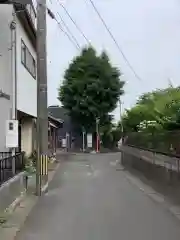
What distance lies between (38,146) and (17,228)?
722cm

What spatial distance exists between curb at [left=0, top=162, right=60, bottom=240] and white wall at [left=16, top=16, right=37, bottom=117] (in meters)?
5.02

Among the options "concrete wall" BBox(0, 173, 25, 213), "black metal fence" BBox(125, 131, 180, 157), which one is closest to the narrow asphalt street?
"concrete wall" BBox(0, 173, 25, 213)

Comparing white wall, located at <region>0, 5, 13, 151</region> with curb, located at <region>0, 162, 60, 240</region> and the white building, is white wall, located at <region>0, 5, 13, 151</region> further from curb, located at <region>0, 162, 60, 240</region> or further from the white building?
curb, located at <region>0, 162, 60, 240</region>

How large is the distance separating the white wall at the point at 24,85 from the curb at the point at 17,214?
16.5 ft

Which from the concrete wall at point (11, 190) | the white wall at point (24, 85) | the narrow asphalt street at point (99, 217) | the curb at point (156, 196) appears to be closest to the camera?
the narrow asphalt street at point (99, 217)

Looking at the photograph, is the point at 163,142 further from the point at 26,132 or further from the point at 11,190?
the point at 26,132

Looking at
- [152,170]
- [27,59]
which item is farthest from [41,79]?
[27,59]

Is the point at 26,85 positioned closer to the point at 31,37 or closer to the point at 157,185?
the point at 31,37

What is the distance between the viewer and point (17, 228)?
10.1 metres

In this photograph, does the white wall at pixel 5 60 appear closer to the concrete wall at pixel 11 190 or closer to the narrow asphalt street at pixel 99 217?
the concrete wall at pixel 11 190

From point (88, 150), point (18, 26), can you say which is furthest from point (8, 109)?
point (88, 150)

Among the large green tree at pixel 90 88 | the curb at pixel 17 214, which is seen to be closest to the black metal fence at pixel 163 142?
the curb at pixel 17 214

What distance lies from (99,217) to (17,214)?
1970mm

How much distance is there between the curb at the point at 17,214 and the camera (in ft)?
31.3
